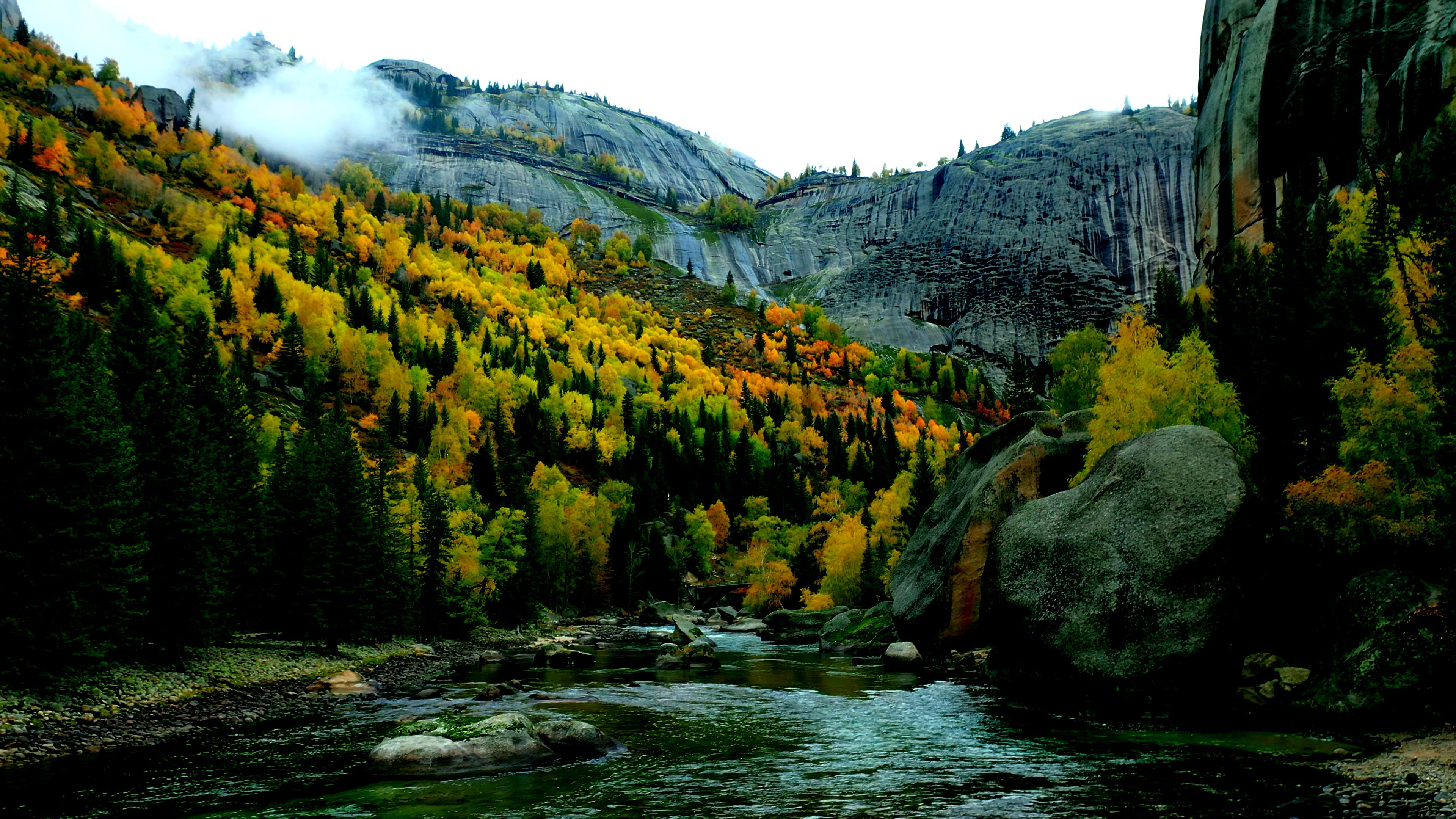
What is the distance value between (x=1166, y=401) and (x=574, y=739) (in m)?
30.5

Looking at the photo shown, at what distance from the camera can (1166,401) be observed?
34.8 m

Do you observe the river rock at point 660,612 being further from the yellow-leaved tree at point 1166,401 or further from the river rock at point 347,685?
the yellow-leaved tree at point 1166,401

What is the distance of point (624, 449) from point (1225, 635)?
130m

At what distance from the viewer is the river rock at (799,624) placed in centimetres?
6531

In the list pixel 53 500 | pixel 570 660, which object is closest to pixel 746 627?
pixel 570 660

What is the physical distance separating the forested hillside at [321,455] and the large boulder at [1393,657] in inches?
1533

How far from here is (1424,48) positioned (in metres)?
41.4

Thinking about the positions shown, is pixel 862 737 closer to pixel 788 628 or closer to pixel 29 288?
pixel 29 288

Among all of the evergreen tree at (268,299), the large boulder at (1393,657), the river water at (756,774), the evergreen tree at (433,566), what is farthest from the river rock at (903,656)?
the evergreen tree at (268,299)

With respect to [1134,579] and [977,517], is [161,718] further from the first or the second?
[977,517]

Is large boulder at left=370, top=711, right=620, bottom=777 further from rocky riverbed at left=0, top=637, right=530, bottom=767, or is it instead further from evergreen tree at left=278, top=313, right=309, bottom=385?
evergreen tree at left=278, top=313, right=309, bottom=385

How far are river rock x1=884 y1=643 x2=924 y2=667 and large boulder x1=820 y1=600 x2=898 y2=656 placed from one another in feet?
12.1

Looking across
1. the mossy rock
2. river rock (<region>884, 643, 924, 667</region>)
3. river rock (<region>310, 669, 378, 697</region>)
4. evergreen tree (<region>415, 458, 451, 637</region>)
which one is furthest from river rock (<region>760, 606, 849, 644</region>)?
the mossy rock

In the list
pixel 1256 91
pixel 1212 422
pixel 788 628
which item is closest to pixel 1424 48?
pixel 1256 91
